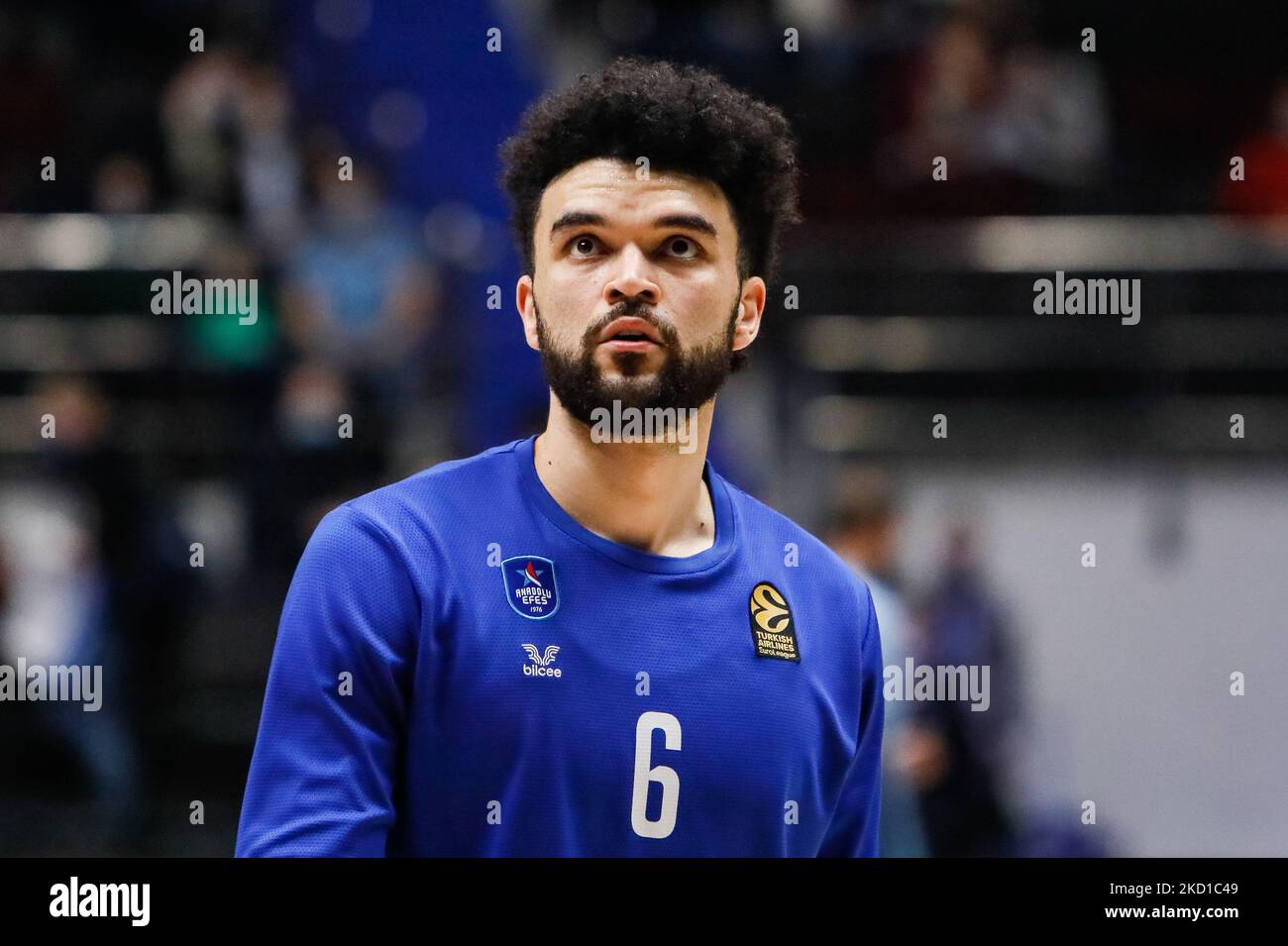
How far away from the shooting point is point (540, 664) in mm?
2906

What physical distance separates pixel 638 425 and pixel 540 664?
497 mm

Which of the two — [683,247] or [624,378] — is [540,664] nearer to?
[624,378]

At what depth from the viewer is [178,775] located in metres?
7.18

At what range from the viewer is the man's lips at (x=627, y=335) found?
3.06 meters

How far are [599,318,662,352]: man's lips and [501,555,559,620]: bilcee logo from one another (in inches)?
16.3

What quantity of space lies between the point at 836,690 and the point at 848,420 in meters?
5.25

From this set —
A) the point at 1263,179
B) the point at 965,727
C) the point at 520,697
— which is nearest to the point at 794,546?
the point at 520,697

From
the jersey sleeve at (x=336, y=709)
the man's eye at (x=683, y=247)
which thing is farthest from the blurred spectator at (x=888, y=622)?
the jersey sleeve at (x=336, y=709)

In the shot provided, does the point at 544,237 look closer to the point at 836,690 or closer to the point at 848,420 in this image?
the point at 836,690

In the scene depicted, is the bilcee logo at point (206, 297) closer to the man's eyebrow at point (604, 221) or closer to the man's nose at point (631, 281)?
the man's eyebrow at point (604, 221)

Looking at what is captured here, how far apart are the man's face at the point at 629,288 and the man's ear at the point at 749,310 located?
14 centimetres

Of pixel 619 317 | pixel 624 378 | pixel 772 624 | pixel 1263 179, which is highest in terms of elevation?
pixel 1263 179

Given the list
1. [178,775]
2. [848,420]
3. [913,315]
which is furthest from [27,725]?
[913,315]

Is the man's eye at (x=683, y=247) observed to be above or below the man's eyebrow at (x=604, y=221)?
below
